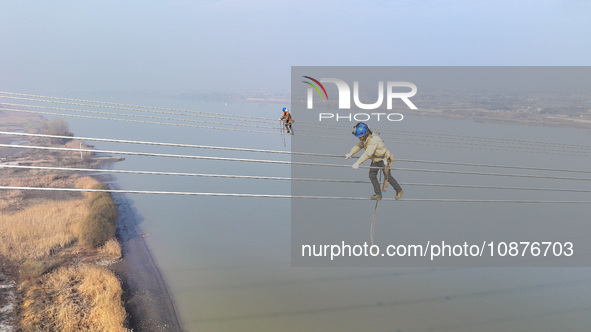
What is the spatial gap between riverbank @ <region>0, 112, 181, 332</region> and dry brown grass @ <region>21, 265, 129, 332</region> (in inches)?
0.9

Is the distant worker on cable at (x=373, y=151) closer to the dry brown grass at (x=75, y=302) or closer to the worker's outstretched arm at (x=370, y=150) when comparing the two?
the worker's outstretched arm at (x=370, y=150)

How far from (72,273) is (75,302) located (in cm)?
201

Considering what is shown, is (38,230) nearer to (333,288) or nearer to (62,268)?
(62,268)

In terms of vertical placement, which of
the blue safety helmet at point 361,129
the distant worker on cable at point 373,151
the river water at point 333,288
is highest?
the blue safety helmet at point 361,129

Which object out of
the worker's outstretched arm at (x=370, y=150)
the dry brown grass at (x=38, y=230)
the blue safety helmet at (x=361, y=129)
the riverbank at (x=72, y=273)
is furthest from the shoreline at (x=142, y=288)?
the blue safety helmet at (x=361, y=129)

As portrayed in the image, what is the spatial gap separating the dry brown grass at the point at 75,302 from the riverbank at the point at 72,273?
2 centimetres

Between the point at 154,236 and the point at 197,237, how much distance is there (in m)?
2.05

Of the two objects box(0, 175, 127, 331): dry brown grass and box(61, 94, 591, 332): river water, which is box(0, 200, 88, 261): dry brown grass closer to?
box(0, 175, 127, 331): dry brown grass

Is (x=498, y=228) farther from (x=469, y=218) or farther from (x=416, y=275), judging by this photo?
(x=416, y=275)

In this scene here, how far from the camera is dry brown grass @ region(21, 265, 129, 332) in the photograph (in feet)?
34.2

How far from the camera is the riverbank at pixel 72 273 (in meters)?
10.8

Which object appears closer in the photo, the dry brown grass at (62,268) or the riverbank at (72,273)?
the dry brown grass at (62,268)

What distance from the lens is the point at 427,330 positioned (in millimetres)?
11570

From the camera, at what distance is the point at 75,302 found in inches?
451
